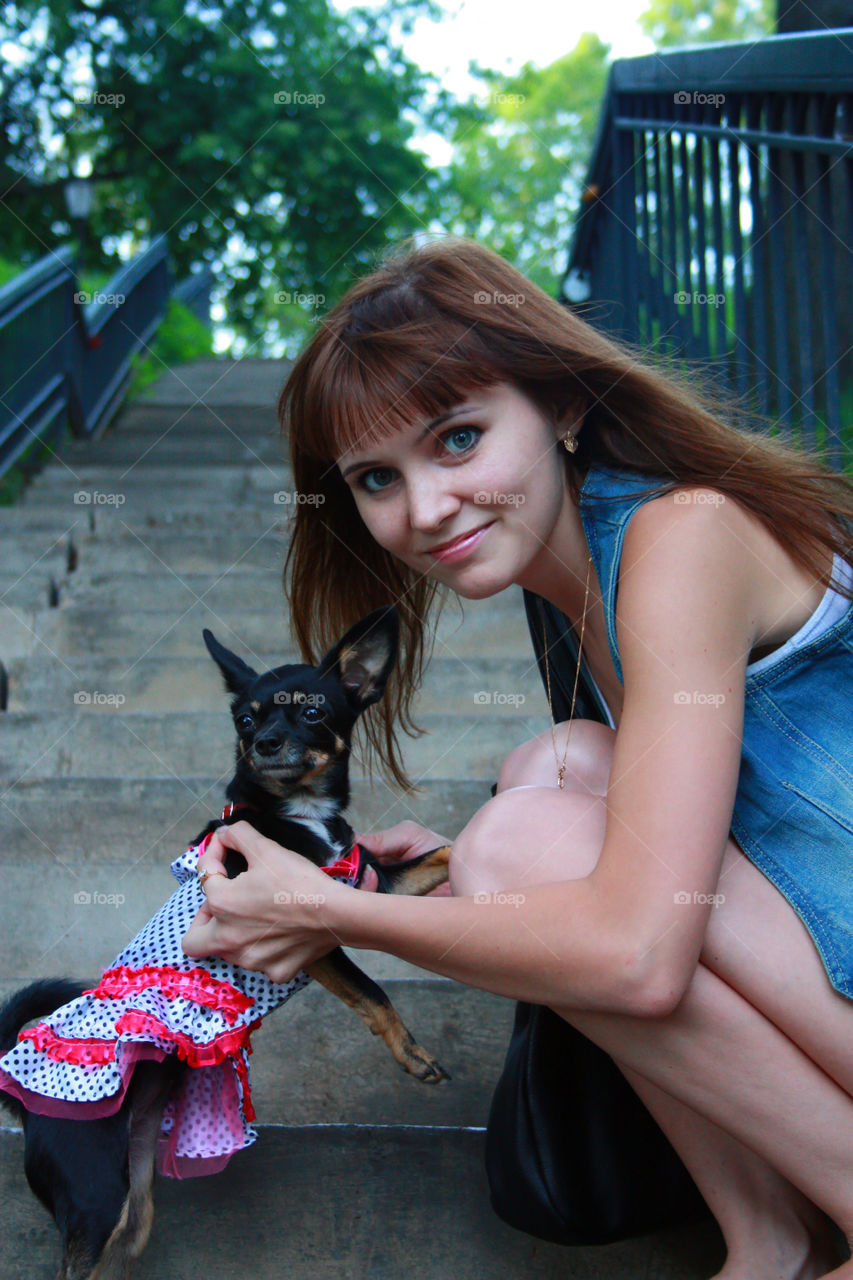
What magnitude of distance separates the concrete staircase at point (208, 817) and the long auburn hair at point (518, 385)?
106 cm

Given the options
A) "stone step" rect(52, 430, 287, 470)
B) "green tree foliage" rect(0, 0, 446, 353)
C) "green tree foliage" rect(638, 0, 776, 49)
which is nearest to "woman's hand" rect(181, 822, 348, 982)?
"stone step" rect(52, 430, 287, 470)

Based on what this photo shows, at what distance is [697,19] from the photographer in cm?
2570

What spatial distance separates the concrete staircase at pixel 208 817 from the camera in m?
1.66

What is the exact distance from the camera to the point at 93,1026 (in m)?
1.60

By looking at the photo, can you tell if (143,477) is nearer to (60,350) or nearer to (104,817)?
(60,350)

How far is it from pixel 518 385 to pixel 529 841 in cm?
67

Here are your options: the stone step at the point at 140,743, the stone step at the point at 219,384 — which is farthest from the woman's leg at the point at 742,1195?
the stone step at the point at 219,384

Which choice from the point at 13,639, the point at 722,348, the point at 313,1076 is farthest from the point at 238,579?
the point at 313,1076

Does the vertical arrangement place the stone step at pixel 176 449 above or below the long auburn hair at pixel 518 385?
below

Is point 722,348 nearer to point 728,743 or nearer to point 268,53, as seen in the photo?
point 728,743

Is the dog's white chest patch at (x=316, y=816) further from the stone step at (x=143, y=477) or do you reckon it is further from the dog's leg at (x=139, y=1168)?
the stone step at (x=143, y=477)

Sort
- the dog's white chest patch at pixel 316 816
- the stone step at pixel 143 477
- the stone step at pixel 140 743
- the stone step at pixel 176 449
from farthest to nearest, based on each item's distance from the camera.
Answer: the stone step at pixel 176 449 < the stone step at pixel 143 477 < the stone step at pixel 140 743 < the dog's white chest patch at pixel 316 816

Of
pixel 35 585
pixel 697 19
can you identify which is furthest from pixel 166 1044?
pixel 697 19

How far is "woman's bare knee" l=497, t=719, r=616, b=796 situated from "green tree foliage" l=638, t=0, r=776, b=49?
1075 inches
